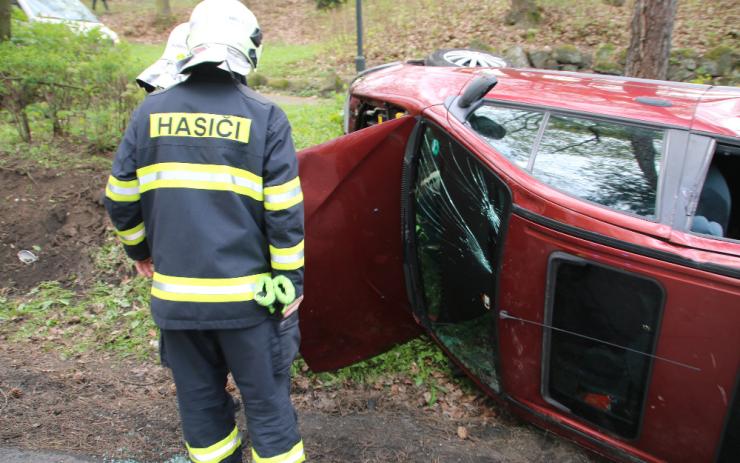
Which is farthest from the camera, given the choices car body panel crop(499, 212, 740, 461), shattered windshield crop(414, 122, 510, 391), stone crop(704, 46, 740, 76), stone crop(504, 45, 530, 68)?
stone crop(504, 45, 530, 68)

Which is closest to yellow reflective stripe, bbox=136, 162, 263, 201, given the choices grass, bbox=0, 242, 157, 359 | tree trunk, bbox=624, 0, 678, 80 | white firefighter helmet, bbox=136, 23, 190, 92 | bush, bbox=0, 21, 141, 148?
white firefighter helmet, bbox=136, 23, 190, 92

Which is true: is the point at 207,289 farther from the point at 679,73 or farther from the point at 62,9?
the point at 62,9

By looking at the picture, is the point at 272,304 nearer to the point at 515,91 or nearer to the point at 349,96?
the point at 515,91

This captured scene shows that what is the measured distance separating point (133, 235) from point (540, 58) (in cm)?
939

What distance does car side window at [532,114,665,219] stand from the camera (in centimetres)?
217

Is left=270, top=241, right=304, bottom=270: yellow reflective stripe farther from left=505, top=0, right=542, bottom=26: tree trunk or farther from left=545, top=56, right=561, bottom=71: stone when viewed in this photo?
left=505, top=0, right=542, bottom=26: tree trunk

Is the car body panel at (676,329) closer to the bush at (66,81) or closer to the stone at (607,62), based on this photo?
the bush at (66,81)

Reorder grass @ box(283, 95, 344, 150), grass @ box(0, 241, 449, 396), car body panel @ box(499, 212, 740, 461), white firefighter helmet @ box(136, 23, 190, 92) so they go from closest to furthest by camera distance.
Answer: car body panel @ box(499, 212, 740, 461) < white firefighter helmet @ box(136, 23, 190, 92) < grass @ box(0, 241, 449, 396) < grass @ box(283, 95, 344, 150)

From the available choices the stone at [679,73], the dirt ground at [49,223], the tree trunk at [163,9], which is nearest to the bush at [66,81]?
the dirt ground at [49,223]

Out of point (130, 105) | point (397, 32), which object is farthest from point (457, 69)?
point (397, 32)

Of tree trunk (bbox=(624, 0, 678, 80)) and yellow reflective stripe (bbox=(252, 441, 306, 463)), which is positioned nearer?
yellow reflective stripe (bbox=(252, 441, 306, 463))

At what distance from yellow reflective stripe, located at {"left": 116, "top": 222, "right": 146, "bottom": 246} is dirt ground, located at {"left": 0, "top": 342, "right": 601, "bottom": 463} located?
1.14 metres

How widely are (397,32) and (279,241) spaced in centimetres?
1260

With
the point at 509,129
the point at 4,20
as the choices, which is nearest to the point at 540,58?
the point at 4,20
